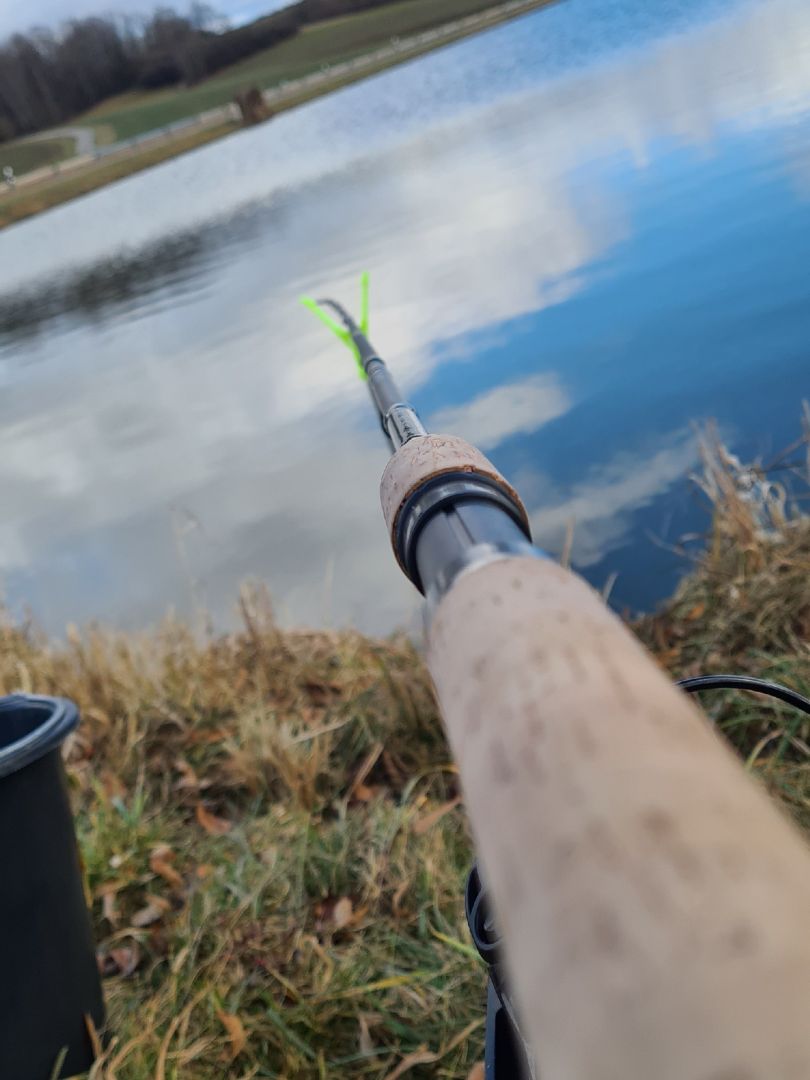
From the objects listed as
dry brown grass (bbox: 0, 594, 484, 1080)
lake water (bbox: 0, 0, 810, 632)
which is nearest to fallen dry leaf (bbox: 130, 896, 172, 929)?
dry brown grass (bbox: 0, 594, 484, 1080)

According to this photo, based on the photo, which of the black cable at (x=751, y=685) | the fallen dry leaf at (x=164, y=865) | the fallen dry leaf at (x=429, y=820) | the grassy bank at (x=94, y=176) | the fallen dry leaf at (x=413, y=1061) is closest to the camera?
the black cable at (x=751, y=685)

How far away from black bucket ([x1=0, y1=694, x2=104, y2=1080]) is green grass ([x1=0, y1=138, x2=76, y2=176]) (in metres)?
46.1

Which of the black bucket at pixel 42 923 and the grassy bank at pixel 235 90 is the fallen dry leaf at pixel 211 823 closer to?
the black bucket at pixel 42 923

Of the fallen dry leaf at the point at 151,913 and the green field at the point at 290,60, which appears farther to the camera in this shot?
the green field at the point at 290,60

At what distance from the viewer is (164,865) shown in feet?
8.36

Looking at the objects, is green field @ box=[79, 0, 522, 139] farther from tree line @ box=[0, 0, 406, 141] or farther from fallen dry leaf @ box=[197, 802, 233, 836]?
fallen dry leaf @ box=[197, 802, 233, 836]

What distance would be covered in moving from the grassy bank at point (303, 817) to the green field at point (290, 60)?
138 feet

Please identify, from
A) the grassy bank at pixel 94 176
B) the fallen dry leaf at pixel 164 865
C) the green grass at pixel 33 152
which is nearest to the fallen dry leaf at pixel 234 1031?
the fallen dry leaf at pixel 164 865

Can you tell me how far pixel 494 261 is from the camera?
7855 mm

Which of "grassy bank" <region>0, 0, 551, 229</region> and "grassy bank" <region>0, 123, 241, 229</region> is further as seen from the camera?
"grassy bank" <region>0, 0, 551, 229</region>

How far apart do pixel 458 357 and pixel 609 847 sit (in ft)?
19.4

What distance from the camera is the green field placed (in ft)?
146

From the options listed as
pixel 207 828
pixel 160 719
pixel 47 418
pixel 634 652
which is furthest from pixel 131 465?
pixel 634 652

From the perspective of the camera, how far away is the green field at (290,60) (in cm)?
4441
